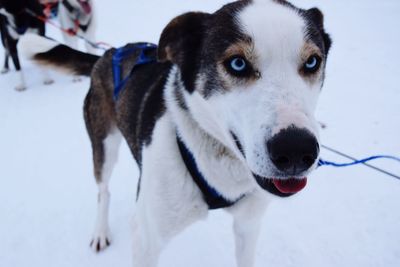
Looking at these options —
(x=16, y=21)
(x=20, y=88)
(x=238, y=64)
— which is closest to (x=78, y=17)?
(x=16, y=21)

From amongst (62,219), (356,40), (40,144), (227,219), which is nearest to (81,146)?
(40,144)

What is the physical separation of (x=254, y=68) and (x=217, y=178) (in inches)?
18.9

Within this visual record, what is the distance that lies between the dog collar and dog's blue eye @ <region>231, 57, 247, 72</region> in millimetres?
375

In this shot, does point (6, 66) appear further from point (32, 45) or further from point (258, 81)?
point (258, 81)

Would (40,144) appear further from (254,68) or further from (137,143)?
(254,68)

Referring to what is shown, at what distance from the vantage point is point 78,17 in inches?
170

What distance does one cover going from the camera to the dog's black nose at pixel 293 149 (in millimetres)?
947

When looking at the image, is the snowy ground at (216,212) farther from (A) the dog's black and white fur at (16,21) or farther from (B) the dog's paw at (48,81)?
(A) the dog's black and white fur at (16,21)

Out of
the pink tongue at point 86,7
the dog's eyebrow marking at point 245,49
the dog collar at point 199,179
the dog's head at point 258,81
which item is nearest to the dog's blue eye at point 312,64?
the dog's head at point 258,81

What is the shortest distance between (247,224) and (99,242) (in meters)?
0.96

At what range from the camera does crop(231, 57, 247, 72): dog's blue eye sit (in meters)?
1.16

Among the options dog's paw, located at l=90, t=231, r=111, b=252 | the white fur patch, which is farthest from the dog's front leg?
the white fur patch

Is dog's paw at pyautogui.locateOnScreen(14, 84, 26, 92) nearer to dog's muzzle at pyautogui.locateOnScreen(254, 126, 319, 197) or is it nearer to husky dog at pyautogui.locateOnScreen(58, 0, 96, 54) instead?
husky dog at pyautogui.locateOnScreen(58, 0, 96, 54)

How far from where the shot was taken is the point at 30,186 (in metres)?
2.63
